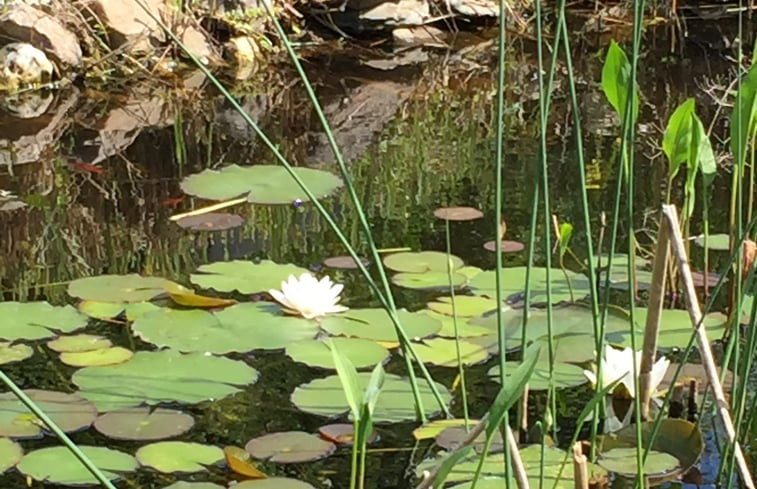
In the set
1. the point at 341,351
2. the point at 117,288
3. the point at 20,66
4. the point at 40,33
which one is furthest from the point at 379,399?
the point at 40,33

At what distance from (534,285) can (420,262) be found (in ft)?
0.74

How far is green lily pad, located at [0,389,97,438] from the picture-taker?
1507mm

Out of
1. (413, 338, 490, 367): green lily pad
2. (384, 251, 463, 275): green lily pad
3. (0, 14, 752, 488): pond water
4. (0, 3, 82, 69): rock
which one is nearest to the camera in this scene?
(0, 14, 752, 488): pond water

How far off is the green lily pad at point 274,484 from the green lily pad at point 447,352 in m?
0.40

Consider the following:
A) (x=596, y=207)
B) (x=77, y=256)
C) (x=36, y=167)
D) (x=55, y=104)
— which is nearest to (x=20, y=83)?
(x=55, y=104)

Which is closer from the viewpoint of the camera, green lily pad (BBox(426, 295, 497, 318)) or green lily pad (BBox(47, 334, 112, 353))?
green lily pad (BBox(47, 334, 112, 353))

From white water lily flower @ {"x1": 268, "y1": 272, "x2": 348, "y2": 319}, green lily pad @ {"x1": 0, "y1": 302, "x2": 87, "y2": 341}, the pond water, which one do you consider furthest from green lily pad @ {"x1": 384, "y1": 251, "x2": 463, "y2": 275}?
green lily pad @ {"x1": 0, "y1": 302, "x2": 87, "y2": 341}

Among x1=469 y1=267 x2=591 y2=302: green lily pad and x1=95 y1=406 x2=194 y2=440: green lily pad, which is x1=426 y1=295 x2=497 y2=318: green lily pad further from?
x1=95 y1=406 x2=194 y2=440: green lily pad

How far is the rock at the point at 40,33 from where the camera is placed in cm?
391

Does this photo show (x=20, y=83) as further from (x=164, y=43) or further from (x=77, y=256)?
(x=77, y=256)

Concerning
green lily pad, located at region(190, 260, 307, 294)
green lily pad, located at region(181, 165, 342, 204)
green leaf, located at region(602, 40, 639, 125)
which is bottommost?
green lily pad, located at region(190, 260, 307, 294)

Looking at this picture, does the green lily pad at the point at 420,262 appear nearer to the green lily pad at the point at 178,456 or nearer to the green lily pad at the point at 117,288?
the green lily pad at the point at 117,288

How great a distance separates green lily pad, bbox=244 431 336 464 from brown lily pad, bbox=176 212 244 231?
910 millimetres

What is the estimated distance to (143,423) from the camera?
5.03 feet
